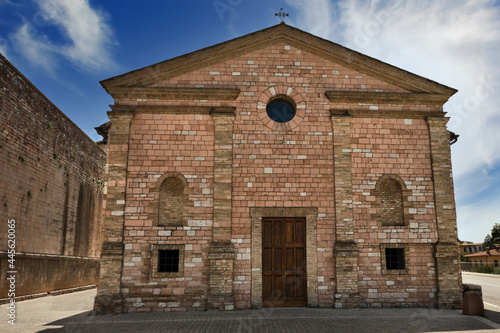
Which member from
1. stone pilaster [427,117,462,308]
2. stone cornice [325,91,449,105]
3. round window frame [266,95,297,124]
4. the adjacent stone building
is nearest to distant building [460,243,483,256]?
stone pilaster [427,117,462,308]

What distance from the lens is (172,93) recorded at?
12203mm

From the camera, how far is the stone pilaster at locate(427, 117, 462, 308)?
37.7ft

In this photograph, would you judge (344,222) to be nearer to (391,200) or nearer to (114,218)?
(391,200)

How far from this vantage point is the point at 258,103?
12328 mm

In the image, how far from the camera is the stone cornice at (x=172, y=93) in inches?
478

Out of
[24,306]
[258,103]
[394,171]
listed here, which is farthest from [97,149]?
[394,171]

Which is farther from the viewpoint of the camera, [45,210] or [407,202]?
[45,210]

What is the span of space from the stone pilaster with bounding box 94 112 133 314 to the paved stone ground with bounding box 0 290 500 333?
1.92 ft

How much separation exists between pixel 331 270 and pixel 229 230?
3166 mm

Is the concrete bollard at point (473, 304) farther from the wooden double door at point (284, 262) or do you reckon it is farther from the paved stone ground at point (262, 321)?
the wooden double door at point (284, 262)

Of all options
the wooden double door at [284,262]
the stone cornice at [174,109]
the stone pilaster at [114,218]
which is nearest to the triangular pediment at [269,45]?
the stone cornice at [174,109]

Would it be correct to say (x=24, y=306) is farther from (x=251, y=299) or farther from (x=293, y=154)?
(x=293, y=154)

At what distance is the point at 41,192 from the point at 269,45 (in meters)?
10.3

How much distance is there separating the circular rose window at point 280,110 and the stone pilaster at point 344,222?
1.35 meters
